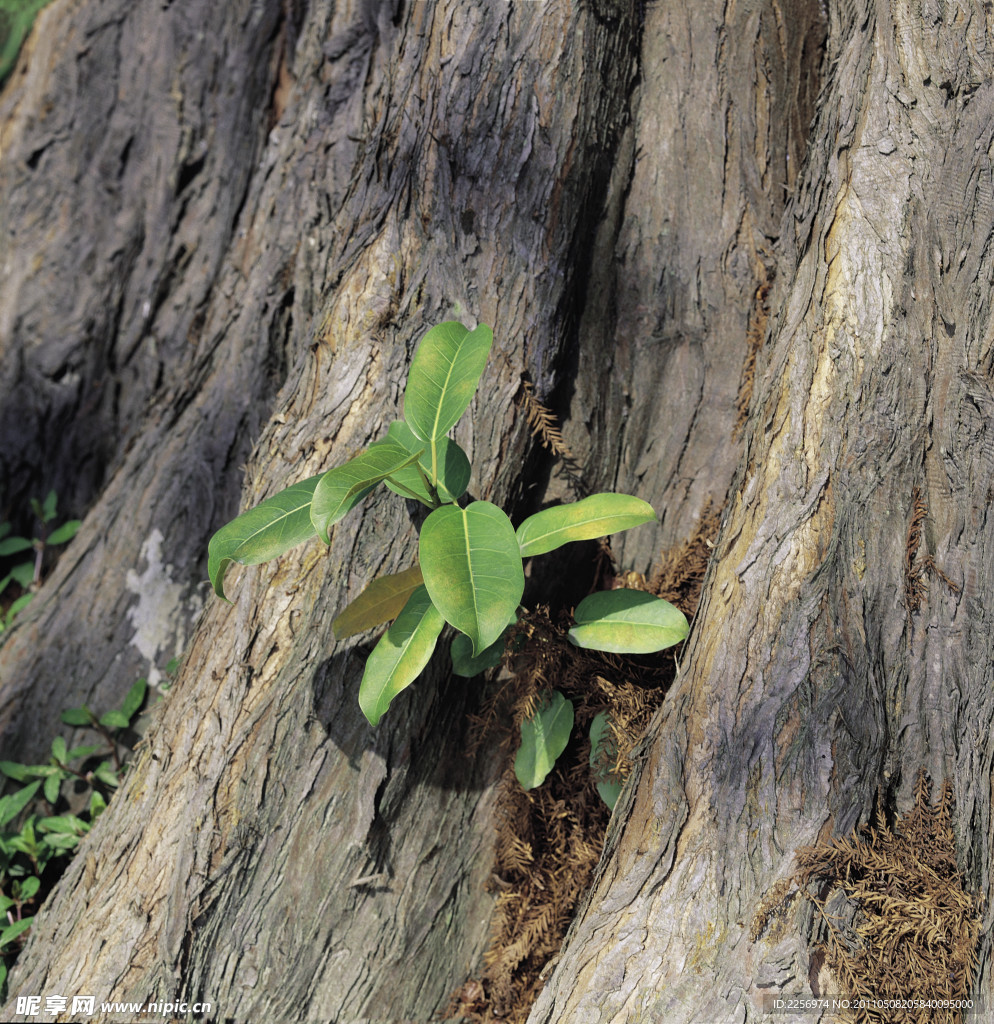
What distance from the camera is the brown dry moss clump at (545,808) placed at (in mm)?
1899

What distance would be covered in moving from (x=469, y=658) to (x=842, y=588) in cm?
86

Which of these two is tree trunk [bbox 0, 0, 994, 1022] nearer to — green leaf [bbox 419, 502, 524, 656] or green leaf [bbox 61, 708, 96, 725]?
green leaf [bbox 61, 708, 96, 725]

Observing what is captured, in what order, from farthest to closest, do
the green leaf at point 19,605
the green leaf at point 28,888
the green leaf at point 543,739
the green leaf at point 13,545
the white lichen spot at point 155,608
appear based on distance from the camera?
the green leaf at point 13,545 → the green leaf at point 19,605 → the white lichen spot at point 155,608 → the green leaf at point 28,888 → the green leaf at point 543,739

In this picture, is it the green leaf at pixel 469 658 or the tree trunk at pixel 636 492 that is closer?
the tree trunk at pixel 636 492

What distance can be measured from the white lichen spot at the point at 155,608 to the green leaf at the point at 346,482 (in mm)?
1544

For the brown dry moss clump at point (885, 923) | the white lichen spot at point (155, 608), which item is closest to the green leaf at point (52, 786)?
the white lichen spot at point (155, 608)

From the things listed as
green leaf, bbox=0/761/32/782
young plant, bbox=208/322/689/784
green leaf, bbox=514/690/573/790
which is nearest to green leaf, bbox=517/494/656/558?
young plant, bbox=208/322/689/784

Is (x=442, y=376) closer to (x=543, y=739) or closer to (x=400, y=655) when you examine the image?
(x=400, y=655)

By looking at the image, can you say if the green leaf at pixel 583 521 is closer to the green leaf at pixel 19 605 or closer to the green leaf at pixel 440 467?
the green leaf at pixel 440 467

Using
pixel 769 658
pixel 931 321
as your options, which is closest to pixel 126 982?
pixel 769 658

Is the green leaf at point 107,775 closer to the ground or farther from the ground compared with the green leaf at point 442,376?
closer to the ground

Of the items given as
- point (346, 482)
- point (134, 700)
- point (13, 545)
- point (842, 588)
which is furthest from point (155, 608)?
point (842, 588)

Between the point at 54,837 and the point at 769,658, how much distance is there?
2.16 meters

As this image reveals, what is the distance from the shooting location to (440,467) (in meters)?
1.72
